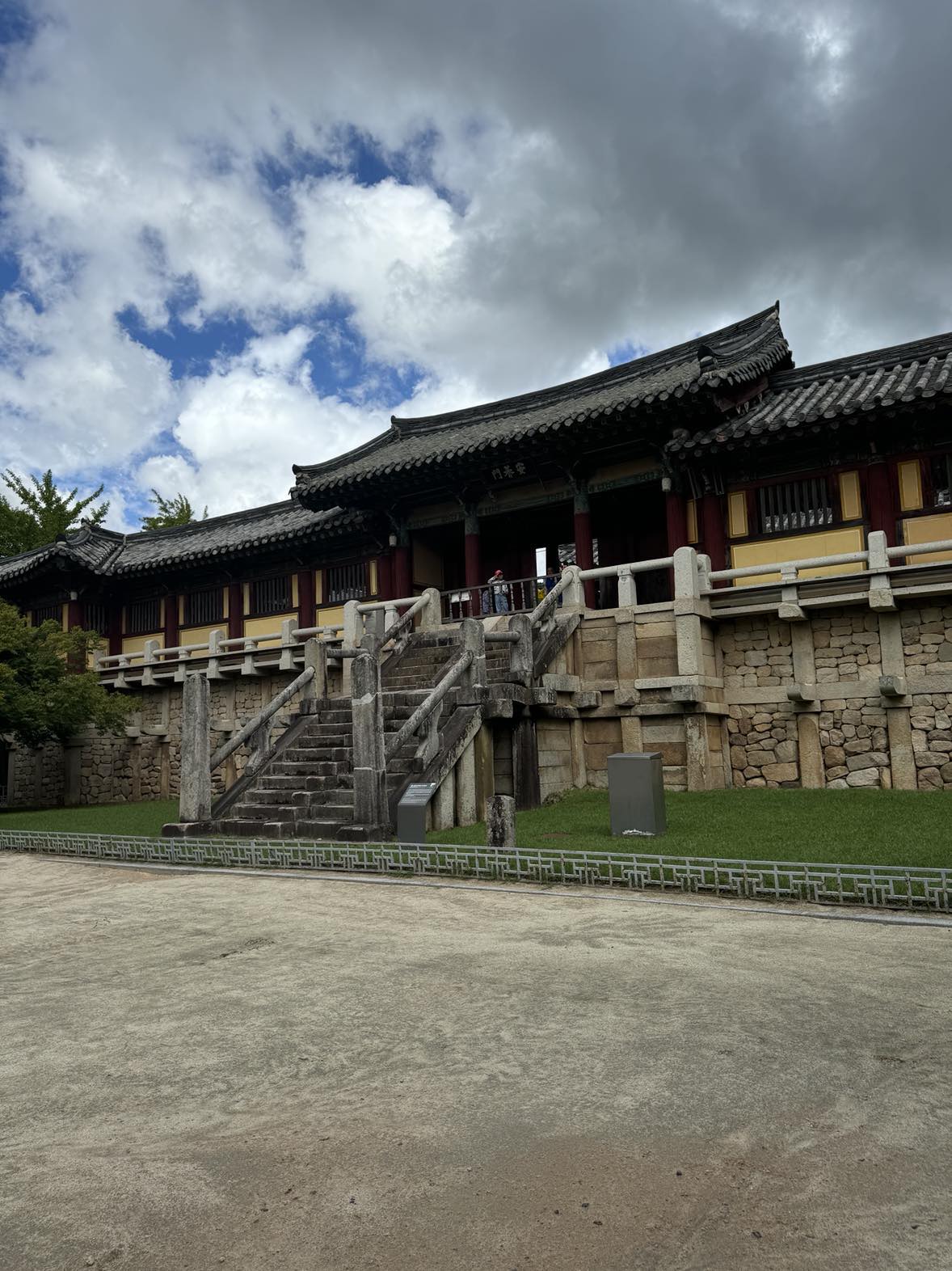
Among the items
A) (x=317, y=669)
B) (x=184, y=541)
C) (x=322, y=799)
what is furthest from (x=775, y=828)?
(x=184, y=541)

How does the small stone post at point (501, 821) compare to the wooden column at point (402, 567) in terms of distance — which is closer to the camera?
the small stone post at point (501, 821)

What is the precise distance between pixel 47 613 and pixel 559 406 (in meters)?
17.4

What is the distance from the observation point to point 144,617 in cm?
2664

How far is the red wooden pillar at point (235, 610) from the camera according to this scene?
24.4 m

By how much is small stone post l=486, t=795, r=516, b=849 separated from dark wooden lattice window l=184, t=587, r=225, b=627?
55.7ft

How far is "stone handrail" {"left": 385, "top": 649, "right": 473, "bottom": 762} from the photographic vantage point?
12039 mm

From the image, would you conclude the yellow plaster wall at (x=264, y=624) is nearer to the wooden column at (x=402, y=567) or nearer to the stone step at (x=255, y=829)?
the wooden column at (x=402, y=567)

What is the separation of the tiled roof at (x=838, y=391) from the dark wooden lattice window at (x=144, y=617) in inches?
661

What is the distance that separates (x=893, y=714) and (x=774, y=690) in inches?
69.6

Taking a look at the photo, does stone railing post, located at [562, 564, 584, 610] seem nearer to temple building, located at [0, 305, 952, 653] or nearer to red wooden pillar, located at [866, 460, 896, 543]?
temple building, located at [0, 305, 952, 653]

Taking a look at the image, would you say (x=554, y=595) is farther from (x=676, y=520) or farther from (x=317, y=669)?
(x=317, y=669)

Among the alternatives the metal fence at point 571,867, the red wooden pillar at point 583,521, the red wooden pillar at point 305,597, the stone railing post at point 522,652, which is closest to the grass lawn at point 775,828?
the metal fence at point 571,867

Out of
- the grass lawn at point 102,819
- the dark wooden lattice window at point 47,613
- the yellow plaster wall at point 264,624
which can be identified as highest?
the dark wooden lattice window at point 47,613

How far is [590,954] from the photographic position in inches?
222
